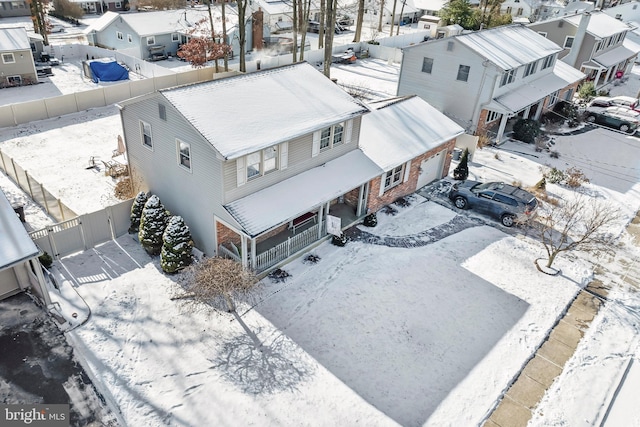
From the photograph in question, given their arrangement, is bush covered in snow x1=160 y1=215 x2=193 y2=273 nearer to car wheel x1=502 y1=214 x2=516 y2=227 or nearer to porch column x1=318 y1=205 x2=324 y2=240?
porch column x1=318 y1=205 x2=324 y2=240

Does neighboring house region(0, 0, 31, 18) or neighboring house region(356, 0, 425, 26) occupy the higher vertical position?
neighboring house region(356, 0, 425, 26)

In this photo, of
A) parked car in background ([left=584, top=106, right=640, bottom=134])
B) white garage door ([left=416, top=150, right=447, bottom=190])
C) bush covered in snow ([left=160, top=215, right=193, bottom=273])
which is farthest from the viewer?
parked car in background ([left=584, top=106, right=640, bottom=134])

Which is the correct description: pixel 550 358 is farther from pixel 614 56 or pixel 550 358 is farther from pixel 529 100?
pixel 614 56

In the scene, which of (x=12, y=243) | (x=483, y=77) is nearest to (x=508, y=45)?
(x=483, y=77)

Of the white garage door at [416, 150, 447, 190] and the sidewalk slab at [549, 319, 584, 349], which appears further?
the white garage door at [416, 150, 447, 190]

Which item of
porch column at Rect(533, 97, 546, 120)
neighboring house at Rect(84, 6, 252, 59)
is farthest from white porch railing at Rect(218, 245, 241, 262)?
neighboring house at Rect(84, 6, 252, 59)
